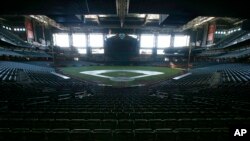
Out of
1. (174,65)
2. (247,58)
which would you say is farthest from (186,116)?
(174,65)

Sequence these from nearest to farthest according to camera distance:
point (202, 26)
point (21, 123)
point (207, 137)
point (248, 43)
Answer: point (207, 137), point (21, 123), point (248, 43), point (202, 26)

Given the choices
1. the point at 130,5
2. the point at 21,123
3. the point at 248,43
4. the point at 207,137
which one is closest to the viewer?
the point at 207,137

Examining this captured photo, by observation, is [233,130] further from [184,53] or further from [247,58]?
[184,53]

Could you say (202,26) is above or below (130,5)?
above

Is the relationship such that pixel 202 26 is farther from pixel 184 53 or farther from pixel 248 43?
pixel 248 43

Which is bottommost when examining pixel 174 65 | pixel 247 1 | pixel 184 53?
pixel 174 65

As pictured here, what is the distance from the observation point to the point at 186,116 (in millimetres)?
6461

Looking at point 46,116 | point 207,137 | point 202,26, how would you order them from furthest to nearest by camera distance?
point 202,26 < point 46,116 < point 207,137

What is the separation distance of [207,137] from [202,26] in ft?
170

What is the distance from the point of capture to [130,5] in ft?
38.2

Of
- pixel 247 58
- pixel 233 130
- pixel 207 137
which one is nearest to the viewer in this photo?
pixel 233 130

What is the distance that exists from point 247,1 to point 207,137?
926 cm

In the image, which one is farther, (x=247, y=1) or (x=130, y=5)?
(x=130, y=5)

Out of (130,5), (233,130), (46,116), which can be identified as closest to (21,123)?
(46,116)
